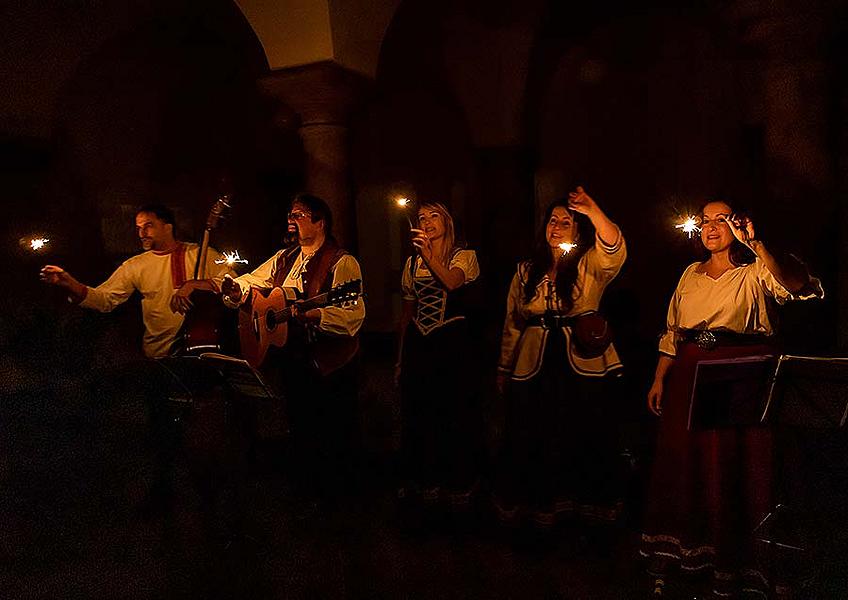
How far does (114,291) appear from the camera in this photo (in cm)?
481

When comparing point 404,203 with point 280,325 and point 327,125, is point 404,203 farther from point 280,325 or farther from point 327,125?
point 280,325

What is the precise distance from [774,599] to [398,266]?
7.23m

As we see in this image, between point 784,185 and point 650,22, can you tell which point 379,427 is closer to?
point 784,185

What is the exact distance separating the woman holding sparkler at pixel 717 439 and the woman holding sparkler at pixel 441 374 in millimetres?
1132

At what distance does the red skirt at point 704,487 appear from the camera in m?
3.23

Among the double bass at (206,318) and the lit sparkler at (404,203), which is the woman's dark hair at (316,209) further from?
the lit sparkler at (404,203)

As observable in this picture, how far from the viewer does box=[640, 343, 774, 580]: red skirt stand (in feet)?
10.6

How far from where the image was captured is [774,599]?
325cm

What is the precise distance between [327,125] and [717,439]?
14.0 feet

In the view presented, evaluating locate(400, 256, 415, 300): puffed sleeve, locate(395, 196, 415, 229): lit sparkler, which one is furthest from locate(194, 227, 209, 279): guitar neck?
locate(395, 196, 415, 229): lit sparkler

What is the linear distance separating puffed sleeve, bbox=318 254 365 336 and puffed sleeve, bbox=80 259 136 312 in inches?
62.6

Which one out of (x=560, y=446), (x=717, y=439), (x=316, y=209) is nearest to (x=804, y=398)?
(x=717, y=439)

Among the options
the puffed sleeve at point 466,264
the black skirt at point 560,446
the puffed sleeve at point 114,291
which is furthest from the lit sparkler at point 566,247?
the puffed sleeve at point 114,291

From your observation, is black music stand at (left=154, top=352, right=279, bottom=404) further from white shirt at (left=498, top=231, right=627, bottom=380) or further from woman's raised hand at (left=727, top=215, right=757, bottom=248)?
woman's raised hand at (left=727, top=215, right=757, bottom=248)
